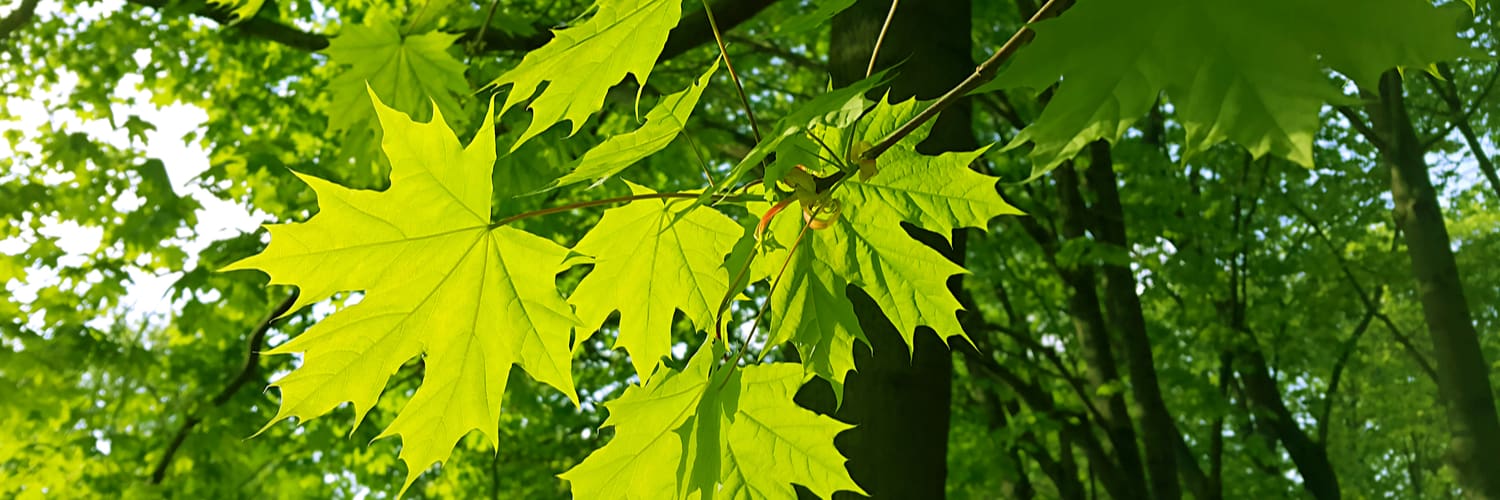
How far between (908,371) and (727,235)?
1230mm

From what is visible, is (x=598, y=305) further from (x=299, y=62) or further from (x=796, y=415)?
(x=299, y=62)

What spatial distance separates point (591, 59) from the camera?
0.99 m

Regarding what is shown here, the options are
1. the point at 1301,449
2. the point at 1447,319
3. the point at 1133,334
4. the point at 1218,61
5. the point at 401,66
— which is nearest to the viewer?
the point at 1218,61

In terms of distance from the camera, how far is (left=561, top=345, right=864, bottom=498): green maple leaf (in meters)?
0.94

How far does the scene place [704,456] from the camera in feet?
2.95

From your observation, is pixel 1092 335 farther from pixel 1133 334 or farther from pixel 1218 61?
pixel 1218 61

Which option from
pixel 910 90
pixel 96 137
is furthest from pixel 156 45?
pixel 910 90

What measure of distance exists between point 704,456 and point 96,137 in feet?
21.2

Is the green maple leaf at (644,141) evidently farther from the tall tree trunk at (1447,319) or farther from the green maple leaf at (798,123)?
the tall tree trunk at (1447,319)

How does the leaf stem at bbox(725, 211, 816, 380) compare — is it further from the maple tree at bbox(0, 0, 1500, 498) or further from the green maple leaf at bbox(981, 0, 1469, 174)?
the green maple leaf at bbox(981, 0, 1469, 174)

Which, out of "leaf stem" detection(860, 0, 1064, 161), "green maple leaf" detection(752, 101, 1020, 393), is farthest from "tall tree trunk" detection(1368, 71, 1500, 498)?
"leaf stem" detection(860, 0, 1064, 161)

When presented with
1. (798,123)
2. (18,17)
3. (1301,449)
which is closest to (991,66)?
(798,123)

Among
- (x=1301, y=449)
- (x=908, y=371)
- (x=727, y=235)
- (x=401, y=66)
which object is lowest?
(x=727, y=235)

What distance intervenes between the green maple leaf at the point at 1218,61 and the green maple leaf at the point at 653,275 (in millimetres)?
524
